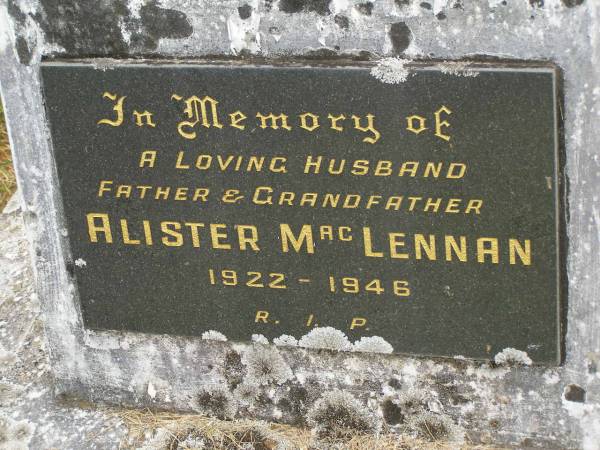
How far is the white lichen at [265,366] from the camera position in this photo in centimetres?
307

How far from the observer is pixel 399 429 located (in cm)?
304

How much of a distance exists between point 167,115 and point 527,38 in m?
1.11

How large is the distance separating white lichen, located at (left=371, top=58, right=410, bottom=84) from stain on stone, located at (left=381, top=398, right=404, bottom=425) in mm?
1118

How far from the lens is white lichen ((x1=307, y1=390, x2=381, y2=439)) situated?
306 centimetres

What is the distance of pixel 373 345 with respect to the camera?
2.93m

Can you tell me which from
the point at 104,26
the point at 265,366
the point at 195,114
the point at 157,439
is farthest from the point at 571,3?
the point at 157,439

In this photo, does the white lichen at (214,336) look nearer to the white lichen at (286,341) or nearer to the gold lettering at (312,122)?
the white lichen at (286,341)

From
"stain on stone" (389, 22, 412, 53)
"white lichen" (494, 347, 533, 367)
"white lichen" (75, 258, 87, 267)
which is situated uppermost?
"stain on stone" (389, 22, 412, 53)

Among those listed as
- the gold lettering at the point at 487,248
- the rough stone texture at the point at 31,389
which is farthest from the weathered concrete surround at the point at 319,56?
the gold lettering at the point at 487,248

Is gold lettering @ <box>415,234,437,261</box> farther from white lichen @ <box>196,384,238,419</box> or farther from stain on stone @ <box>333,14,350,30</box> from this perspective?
white lichen @ <box>196,384,238,419</box>

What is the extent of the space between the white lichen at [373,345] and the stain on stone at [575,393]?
0.57m

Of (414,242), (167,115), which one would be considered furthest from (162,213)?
(414,242)

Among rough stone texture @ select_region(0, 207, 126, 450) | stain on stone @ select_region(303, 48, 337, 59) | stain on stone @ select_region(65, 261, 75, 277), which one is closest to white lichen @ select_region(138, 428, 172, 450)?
rough stone texture @ select_region(0, 207, 126, 450)

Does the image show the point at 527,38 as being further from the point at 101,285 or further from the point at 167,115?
the point at 101,285
